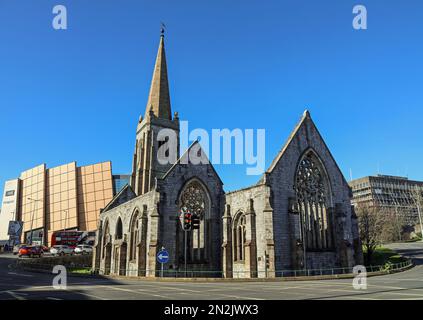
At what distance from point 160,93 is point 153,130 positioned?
260 inches

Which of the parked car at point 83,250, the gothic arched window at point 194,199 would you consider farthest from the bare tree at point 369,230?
the parked car at point 83,250

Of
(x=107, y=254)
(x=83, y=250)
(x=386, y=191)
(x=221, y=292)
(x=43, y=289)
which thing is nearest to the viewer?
(x=221, y=292)

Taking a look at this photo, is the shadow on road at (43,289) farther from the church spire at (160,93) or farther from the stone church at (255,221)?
the church spire at (160,93)

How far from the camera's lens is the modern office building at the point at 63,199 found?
86.6 metres

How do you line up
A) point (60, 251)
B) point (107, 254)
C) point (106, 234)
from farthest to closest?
point (60, 251) < point (106, 234) < point (107, 254)

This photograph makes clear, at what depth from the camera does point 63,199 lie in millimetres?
89062

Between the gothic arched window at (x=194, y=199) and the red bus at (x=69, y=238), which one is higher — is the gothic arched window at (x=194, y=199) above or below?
above

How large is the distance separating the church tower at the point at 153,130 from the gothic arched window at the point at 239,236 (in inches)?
736

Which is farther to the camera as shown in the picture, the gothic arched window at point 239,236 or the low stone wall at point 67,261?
the low stone wall at point 67,261

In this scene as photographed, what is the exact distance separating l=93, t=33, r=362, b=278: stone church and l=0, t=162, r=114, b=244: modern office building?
5659cm

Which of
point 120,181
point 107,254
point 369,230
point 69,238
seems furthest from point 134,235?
point 120,181

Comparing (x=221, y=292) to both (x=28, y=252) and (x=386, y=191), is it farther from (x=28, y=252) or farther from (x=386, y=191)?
(x=386, y=191)

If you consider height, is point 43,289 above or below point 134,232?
below

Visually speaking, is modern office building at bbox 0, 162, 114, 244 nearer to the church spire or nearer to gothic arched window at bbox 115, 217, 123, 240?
the church spire
